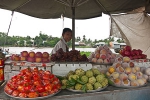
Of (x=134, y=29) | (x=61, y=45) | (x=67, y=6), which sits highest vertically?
(x=67, y=6)

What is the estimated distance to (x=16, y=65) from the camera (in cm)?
228

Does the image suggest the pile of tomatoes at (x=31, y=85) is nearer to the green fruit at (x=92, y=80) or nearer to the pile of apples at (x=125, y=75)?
the green fruit at (x=92, y=80)

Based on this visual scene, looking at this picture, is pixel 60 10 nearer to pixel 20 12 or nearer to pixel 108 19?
pixel 20 12

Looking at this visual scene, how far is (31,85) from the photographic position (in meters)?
1.66

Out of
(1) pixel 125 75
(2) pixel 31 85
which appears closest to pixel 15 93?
(2) pixel 31 85

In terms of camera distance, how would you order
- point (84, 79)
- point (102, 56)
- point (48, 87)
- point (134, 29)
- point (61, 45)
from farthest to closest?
point (134, 29), point (61, 45), point (102, 56), point (84, 79), point (48, 87)

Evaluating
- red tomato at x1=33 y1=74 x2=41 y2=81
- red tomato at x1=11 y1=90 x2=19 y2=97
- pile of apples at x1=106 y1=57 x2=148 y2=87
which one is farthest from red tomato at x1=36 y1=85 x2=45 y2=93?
pile of apples at x1=106 y1=57 x2=148 y2=87

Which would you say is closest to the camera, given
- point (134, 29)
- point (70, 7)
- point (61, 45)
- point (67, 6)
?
point (61, 45)

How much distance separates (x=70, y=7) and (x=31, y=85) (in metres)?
3.90

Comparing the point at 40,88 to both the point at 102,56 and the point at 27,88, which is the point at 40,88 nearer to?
the point at 27,88

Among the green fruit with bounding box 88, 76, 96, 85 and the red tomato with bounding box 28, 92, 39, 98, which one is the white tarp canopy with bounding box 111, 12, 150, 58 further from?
the red tomato with bounding box 28, 92, 39, 98

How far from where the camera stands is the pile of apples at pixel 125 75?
212 centimetres

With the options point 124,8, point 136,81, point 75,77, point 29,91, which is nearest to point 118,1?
point 124,8

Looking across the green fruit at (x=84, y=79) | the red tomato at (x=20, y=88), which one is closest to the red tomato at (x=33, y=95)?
the red tomato at (x=20, y=88)
